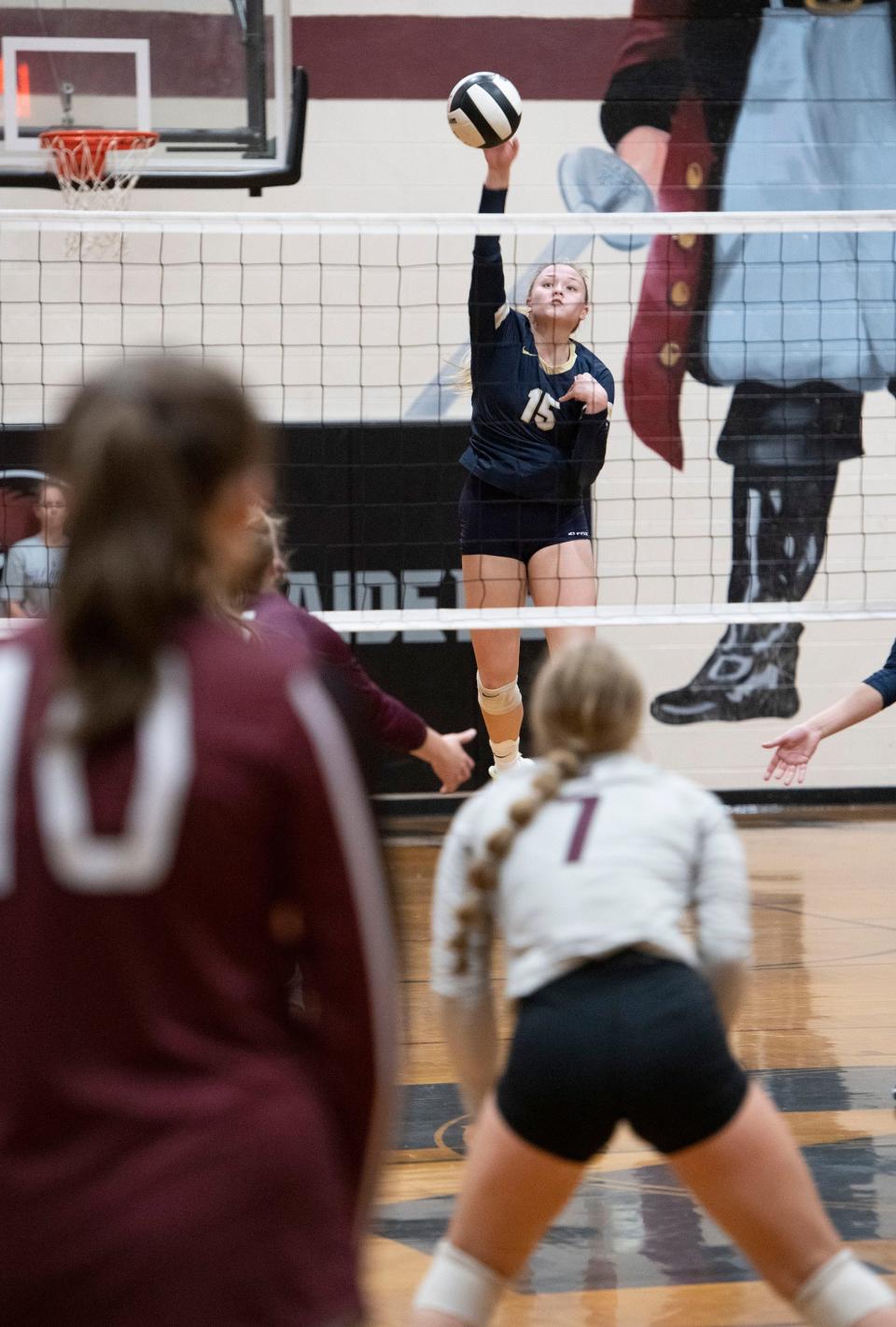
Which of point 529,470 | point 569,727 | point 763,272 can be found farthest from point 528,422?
point 569,727

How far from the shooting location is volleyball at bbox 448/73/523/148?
6309mm

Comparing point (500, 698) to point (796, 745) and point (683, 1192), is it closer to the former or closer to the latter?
point (796, 745)

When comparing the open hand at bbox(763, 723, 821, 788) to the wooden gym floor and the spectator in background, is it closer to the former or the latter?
the wooden gym floor

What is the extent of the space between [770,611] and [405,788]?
432cm

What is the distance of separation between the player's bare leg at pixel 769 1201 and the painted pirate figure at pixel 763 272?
7.96 meters

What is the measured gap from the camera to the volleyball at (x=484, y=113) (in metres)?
6.31

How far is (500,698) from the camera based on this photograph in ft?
22.7

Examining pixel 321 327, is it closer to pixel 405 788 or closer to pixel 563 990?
pixel 405 788

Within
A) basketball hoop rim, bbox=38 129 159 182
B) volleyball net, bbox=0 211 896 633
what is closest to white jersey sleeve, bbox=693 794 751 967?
basketball hoop rim, bbox=38 129 159 182

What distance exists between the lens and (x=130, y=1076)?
54.8 inches

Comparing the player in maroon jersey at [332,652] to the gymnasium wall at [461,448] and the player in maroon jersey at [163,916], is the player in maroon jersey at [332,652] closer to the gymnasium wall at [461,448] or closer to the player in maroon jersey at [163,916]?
the player in maroon jersey at [163,916]

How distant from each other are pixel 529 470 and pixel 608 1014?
4.64m

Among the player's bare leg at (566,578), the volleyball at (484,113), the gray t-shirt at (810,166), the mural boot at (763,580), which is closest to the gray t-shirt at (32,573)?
the player's bare leg at (566,578)

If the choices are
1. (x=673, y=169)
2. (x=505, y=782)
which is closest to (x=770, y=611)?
(x=505, y=782)
